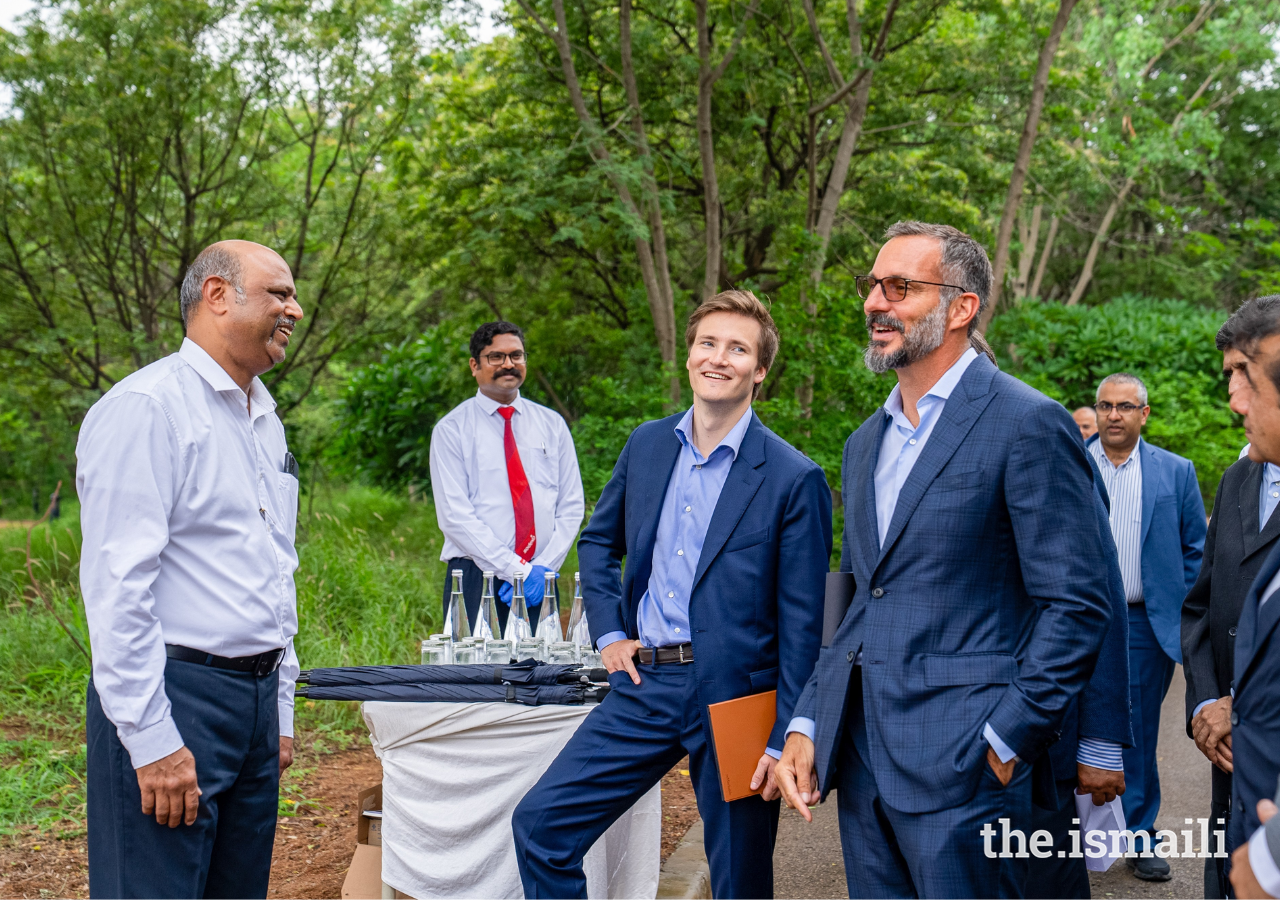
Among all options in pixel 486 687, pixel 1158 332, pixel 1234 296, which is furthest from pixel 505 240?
pixel 1234 296

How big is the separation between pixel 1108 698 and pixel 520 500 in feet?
11.8

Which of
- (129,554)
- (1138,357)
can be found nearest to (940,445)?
(129,554)

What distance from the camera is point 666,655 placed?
331cm

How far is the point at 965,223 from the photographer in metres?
12.9

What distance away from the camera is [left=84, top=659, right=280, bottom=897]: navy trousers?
2639mm

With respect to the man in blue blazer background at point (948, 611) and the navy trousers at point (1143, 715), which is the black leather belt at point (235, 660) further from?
the navy trousers at point (1143, 715)

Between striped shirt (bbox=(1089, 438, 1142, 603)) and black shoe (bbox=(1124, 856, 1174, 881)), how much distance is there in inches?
46.4

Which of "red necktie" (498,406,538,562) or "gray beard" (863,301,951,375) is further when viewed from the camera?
"red necktie" (498,406,538,562)

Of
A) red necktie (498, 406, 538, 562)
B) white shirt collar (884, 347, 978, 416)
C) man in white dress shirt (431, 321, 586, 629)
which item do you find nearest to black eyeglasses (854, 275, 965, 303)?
white shirt collar (884, 347, 978, 416)

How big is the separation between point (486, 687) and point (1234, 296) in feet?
76.5

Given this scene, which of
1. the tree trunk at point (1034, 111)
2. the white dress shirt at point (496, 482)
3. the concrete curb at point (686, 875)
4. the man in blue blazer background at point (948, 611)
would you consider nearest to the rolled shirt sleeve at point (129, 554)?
the man in blue blazer background at point (948, 611)

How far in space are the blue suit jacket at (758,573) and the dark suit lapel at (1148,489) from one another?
8.47 ft

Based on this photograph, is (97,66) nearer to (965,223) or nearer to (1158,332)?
(965,223)

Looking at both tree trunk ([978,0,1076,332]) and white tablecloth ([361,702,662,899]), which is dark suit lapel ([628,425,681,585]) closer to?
white tablecloth ([361,702,662,899])
